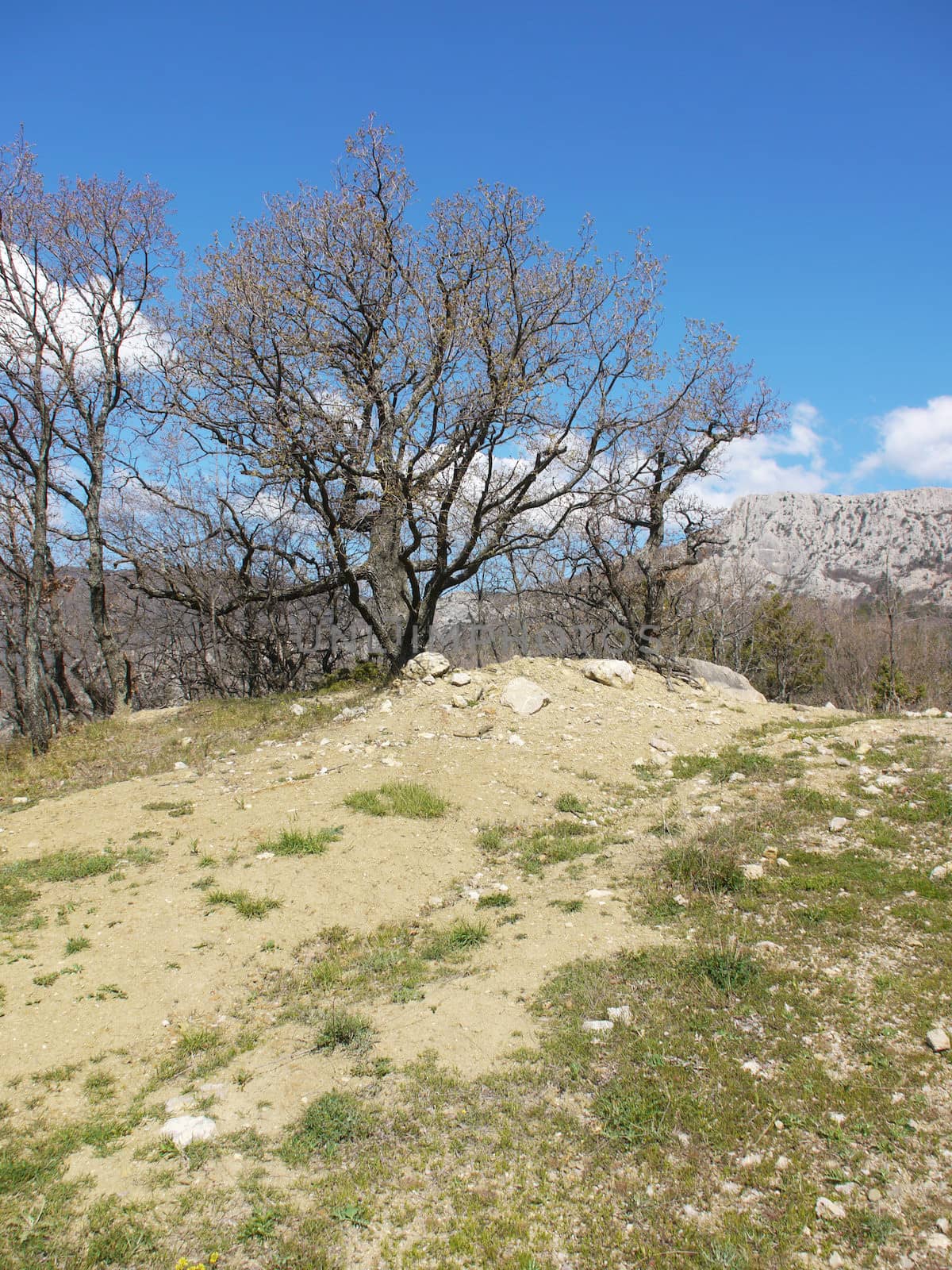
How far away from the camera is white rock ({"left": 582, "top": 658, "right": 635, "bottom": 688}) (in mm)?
12383

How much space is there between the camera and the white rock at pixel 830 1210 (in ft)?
9.95

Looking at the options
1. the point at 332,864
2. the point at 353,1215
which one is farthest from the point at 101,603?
the point at 353,1215

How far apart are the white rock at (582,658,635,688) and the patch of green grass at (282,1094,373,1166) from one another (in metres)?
9.05

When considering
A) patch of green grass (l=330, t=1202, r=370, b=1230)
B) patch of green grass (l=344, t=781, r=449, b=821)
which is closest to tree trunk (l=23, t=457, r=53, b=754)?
patch of green grass (l=344, t=781, r=449, b=821)

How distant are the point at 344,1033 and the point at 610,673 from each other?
28.5ft

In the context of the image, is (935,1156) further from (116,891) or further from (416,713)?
(416,713)

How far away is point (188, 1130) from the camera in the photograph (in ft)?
12.3

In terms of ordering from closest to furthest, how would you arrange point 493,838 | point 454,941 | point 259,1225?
point 259,1225
point 454,941
point 493,838

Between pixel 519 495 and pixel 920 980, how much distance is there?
10671 mm

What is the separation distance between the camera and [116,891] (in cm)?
649

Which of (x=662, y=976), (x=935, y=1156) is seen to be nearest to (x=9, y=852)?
(x=662, y=976)

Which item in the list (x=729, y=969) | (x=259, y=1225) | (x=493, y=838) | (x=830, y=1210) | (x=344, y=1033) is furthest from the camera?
(x=493, y=838)

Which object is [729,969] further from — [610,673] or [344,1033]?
[610,673]

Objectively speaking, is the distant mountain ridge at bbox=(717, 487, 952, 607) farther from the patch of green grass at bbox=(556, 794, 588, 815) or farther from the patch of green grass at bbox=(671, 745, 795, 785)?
the patch of green grass at bbox=(556, 794, 588, 815)
